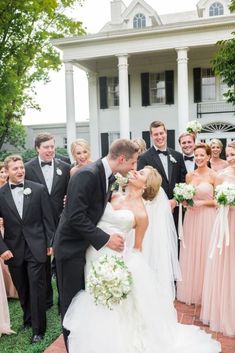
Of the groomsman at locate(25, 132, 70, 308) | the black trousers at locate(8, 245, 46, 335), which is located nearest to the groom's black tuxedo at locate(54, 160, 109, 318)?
the black trousers at locate(8, 245, 46, 335)

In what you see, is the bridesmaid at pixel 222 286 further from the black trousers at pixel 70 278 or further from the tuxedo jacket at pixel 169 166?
the black trousers at pixel 70 278

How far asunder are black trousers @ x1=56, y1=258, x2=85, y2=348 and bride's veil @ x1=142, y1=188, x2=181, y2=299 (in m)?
1.73

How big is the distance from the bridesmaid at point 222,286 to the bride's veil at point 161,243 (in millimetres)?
618

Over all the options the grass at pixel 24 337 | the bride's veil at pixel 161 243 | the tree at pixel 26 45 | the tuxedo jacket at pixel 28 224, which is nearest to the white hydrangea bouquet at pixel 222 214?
the bride's veil at pixel 161 243

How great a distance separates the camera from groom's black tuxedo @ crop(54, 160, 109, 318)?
3.37m

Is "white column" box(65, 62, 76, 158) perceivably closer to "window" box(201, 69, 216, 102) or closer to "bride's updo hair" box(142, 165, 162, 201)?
"window" box(201, 69, 216, 102)

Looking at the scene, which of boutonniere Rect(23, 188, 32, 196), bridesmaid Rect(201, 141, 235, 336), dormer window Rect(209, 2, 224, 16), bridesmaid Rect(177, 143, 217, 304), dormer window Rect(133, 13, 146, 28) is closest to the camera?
bridesmaid Rect(201, 141, 235, 336)

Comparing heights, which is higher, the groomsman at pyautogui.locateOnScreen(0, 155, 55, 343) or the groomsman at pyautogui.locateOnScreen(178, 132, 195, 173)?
the groomsman at pyautogui.locateOnScreen(178, 132, 195, 173)

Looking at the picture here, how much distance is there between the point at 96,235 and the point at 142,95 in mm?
19474

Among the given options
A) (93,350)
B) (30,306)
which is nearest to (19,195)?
(30,306)

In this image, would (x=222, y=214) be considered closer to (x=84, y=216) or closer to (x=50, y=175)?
(x=84, y=216)

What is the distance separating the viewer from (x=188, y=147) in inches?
243

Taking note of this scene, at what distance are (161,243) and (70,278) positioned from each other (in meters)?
1.90

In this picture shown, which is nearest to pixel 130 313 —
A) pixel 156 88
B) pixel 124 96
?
pixel 124 96
